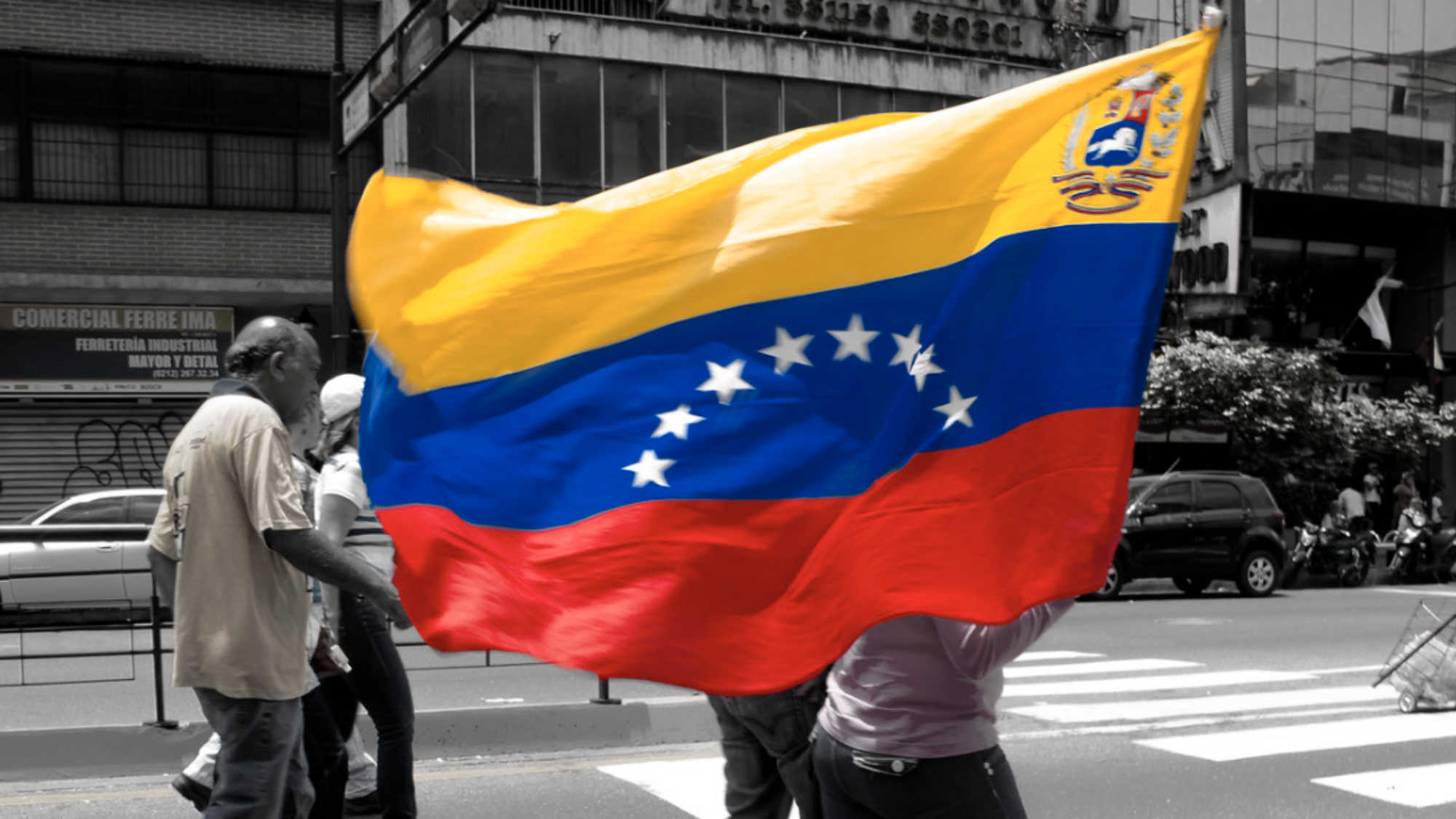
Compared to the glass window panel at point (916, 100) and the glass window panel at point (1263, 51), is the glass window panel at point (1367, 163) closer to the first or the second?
the glass window panel at point (1263, 51)

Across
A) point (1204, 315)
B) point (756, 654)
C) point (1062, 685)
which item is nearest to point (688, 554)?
point (756, 654)

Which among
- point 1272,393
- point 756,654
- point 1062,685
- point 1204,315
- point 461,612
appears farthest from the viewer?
point 1204,315

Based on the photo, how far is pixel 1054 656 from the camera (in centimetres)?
1246

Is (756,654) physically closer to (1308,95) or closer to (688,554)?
(688,554)

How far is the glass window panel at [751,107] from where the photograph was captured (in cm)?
2247

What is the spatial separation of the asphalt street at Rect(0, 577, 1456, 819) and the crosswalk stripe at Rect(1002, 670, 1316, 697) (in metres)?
0.02

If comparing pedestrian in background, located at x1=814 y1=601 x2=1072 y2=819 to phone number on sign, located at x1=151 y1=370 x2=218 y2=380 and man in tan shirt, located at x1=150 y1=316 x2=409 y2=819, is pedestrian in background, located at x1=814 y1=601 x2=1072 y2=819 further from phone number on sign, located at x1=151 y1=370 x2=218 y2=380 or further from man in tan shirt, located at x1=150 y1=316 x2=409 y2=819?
phone number on sign, located at x1=151 y1=370 x2=218 y2=380

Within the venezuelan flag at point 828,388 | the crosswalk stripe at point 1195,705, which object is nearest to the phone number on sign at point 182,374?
the crosswalk stripe at point 1195,705

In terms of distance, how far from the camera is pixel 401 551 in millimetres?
3570

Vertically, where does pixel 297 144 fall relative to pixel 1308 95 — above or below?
below

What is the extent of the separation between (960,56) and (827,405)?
2241 cm

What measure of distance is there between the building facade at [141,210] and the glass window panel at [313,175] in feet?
0.07

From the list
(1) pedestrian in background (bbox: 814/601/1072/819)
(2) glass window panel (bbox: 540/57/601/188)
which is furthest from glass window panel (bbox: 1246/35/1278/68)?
(1) pedestrian in background (bbox: 814/601/1072/819)

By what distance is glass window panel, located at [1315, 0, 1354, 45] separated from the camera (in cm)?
3050
